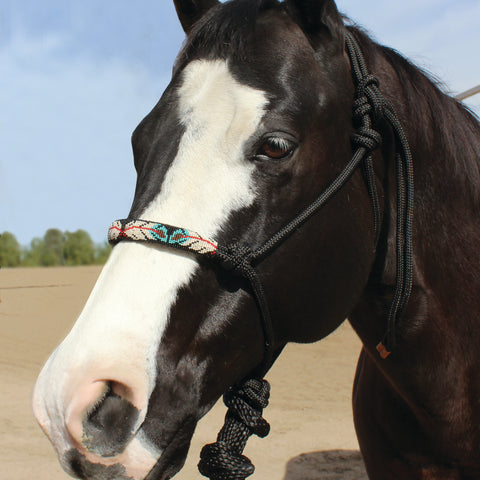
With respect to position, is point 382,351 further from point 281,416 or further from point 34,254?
point 34,254

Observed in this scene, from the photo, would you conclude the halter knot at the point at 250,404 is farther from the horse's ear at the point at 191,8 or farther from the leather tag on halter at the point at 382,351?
the horse's ear at the point at 191,8

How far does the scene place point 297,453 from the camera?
5219 millimetres

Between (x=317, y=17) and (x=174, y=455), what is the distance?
→ 129 centimetres

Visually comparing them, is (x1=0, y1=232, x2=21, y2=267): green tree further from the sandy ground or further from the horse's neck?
the horse's neck

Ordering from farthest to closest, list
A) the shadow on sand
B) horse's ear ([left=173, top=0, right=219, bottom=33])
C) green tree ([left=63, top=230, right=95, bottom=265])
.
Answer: green tree ([left=63, top=230, right=95, bottom=265]) < the shadow on sand < horse's ear ([left=173, top=0, right=219, bottom=33])

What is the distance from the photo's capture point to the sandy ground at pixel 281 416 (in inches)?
190

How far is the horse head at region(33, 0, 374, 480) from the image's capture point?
3.68 feet

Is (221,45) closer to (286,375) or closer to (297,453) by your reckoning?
(297,453)

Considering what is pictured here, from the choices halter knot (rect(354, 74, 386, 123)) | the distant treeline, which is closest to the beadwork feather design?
halter knot (rect(354, 74, 386, 123))

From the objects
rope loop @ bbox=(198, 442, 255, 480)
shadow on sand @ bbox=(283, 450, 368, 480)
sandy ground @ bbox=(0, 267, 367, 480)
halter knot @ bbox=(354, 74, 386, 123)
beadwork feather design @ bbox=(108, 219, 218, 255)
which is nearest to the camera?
beadwork feather design @ bbox=(108, 219, 218, 255)

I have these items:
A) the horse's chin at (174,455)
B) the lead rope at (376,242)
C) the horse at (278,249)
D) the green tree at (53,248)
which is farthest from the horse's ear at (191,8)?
the green tree at (53,248)

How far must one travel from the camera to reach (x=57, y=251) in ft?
95.2

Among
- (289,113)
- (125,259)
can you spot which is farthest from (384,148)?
(125,259)

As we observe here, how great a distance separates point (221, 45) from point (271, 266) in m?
0.66
